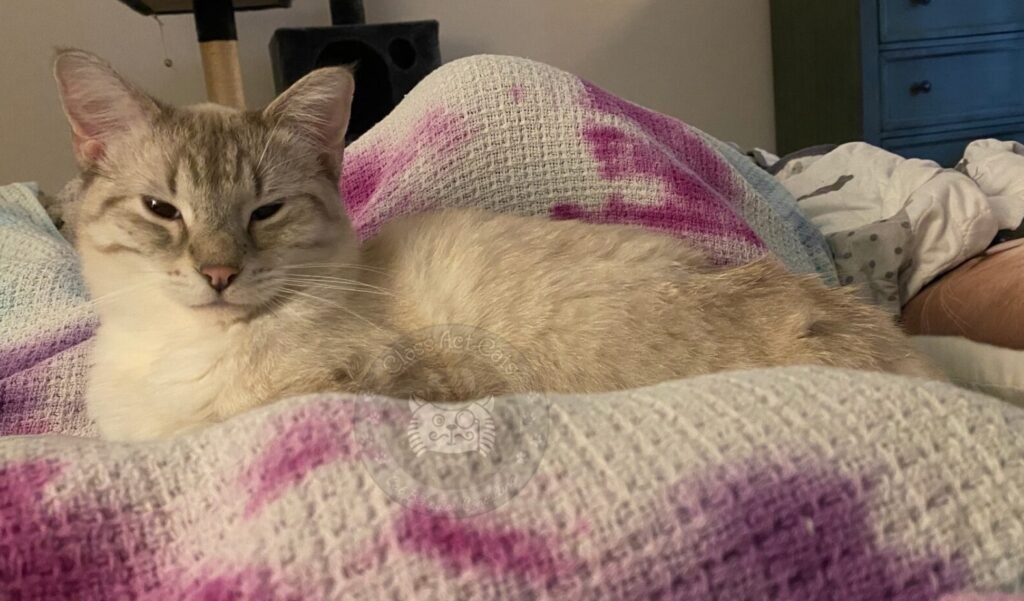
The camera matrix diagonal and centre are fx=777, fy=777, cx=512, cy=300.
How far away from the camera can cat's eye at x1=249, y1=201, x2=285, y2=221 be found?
2.86ft

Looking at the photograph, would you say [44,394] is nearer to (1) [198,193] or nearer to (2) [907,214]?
(1) [198,193]

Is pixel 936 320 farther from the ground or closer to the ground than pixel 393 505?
closer to the ground

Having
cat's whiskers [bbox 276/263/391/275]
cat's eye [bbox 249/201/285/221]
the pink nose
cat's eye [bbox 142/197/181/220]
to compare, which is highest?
cat's eye [bbox 142/197/181/220]

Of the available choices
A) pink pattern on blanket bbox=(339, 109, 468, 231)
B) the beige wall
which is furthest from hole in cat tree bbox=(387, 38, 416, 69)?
pink pattern on blanket bbox=(339, 109, 468, 231)

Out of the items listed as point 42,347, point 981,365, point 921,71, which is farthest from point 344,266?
point 921,71

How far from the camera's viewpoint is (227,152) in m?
0.87

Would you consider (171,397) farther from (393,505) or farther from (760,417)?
(760,417)

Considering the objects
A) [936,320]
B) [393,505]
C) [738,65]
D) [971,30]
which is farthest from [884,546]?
[738,65]

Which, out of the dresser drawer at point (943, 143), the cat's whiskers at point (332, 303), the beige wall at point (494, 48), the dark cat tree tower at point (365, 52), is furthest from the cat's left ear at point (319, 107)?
the dresser drawer at point (943, 143)

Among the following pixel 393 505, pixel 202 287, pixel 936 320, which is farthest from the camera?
pixel 936 320

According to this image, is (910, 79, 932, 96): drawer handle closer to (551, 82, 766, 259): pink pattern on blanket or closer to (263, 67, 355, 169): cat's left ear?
(551, 82, 766, 259): pink pattern on blanket

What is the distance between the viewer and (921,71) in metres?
2.68

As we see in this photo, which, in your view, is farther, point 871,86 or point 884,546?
point 871,86

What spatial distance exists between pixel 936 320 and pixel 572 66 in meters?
→ 2.10
